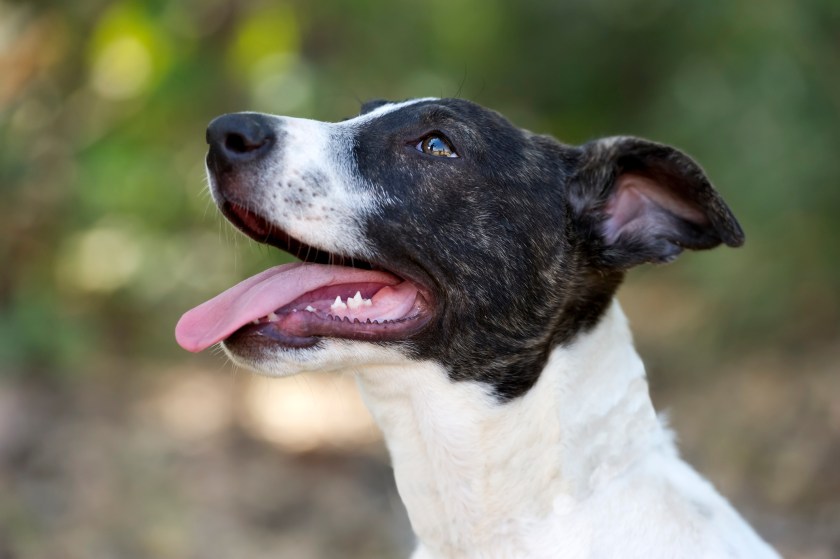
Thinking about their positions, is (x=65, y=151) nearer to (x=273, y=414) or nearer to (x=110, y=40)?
(x=110, y=40)

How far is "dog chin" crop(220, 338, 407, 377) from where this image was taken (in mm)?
3381

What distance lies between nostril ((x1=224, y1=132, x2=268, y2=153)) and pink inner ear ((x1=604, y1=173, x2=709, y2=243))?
4.44ft

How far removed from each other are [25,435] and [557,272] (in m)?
5.41

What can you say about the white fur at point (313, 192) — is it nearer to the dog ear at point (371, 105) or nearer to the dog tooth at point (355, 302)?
the dog tooth at point (355, 302)

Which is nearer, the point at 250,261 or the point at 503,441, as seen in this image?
the point at 503,441

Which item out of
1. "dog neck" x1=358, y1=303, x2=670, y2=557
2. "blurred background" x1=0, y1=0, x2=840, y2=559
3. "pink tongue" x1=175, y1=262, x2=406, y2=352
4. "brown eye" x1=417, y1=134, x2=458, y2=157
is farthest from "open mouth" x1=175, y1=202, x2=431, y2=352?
"blurred background" x1=0, y1=0, x2=840, y2=559

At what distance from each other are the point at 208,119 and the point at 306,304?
18.0 ft

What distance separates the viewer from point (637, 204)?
4.00 m

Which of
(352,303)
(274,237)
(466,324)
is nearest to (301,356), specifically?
(352,303)

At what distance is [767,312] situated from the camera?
819 centimetres

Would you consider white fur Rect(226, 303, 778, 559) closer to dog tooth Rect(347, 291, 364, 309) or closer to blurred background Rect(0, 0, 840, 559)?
dog tooth Rect(347, 291, 364, 309)

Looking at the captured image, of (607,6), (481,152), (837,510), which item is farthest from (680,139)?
(481,152)

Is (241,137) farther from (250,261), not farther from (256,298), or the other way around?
(250,261)

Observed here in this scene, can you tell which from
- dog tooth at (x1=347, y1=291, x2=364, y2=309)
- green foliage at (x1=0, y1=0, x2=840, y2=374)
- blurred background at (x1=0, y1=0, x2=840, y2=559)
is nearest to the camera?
dog tooth at (x1=347, y1=291, x2=364, y2=309)
